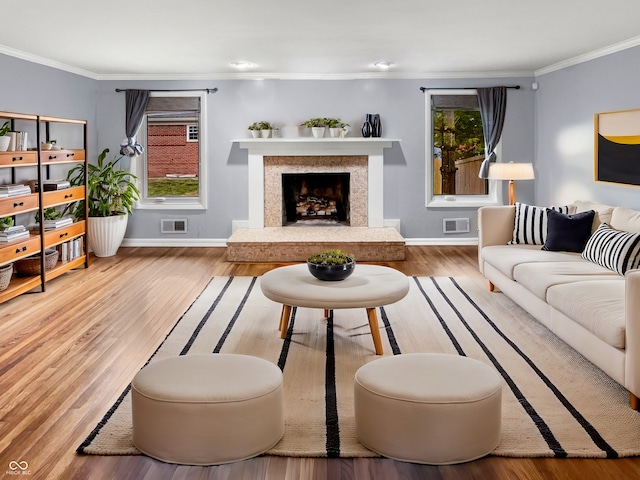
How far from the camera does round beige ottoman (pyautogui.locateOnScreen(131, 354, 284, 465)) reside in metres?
2.65

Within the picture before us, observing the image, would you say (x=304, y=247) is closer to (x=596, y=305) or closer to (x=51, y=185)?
(x=51, y=185)

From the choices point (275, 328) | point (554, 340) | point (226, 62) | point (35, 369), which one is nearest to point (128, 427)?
point (35, 369)

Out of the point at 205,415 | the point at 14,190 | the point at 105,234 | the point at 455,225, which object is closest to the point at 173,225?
the point at 105,234

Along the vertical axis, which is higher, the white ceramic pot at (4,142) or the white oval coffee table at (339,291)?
the white ceramic pot at (4,142)

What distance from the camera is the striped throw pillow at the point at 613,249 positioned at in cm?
450

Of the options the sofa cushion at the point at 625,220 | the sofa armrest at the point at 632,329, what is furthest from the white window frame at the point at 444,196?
the sofa armrest at the point at 632,329

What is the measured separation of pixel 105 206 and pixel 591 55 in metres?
5.41

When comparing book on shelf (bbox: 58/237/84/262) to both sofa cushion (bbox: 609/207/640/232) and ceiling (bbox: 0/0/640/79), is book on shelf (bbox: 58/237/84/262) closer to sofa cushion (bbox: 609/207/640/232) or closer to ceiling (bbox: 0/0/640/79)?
ceiling (bbox: 0/0/640/79)

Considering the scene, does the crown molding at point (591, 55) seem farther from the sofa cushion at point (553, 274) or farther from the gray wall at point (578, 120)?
the sofa cushion at point (553, 274)

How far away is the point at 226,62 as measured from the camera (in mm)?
7320

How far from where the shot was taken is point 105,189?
7871 millimetres

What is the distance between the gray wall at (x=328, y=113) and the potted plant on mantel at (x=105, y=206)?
0.67 m

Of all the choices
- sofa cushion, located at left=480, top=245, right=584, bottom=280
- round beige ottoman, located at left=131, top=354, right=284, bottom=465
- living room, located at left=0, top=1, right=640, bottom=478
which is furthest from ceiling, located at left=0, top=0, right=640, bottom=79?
round beige ottoman, located at left=131, top=354, right=284, bottom=465

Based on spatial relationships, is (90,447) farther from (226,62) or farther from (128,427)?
(226,62)
